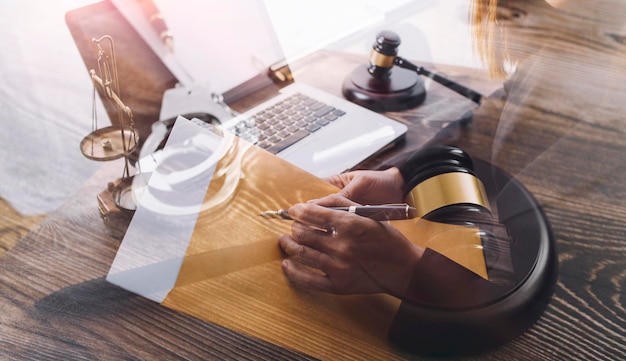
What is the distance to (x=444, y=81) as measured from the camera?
2.52 feet

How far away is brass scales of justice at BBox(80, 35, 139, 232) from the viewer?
20.2 inches

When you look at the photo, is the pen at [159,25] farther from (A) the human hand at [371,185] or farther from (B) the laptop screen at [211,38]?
(A) the human hand at [371,185]

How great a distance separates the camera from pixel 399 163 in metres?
0.49

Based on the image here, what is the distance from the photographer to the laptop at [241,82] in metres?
0.55

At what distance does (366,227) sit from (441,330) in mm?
110

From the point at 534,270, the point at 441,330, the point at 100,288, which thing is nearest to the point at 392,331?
the point at 441,330

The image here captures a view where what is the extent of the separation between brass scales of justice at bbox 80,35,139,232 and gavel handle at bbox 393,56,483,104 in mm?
404

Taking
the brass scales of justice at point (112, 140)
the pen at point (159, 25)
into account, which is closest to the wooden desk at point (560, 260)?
the brass scales of justice at point (112, 140)

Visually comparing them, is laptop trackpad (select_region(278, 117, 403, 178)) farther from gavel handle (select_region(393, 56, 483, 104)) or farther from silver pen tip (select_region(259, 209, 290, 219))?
gavel handle (select_region(393, 56, 483, 104))

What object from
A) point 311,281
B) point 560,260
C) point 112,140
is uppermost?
point 112,140

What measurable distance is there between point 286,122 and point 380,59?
0.73 ft

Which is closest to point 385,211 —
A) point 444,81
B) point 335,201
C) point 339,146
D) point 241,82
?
point 335,201

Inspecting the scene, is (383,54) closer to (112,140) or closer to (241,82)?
(241,82)

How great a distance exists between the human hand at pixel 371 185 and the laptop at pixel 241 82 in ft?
0.09
